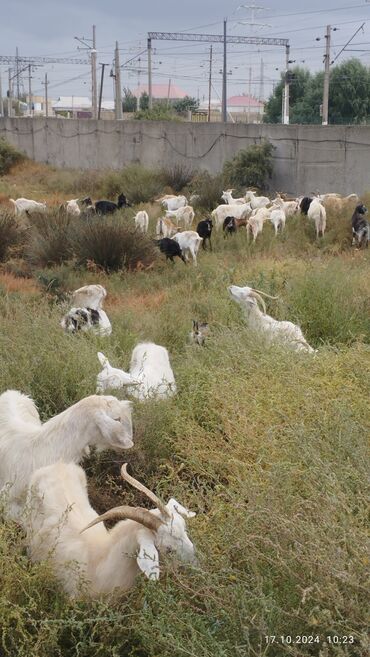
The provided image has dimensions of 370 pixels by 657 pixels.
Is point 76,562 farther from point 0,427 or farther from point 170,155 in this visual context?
point 170,155

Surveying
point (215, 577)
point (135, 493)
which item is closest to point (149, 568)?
point (215, 577)

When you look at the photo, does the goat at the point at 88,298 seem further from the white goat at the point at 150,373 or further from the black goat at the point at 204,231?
the black goat at the point at 204,231

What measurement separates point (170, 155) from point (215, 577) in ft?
74.9

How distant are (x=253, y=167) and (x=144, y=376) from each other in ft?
47.1

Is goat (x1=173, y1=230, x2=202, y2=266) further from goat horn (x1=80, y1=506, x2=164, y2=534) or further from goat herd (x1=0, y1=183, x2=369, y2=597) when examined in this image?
goat horn (x1=80, y1=506, x2=164, y2=534)

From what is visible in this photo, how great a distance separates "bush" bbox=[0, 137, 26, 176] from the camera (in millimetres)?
31052

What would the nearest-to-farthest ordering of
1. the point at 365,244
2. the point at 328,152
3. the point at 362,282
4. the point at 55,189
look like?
the point at 362,282, the point at 365,244, the point at 328,152, the point at 55,189

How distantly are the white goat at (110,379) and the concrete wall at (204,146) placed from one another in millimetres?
11785

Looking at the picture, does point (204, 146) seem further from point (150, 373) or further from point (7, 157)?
point (150, 373)

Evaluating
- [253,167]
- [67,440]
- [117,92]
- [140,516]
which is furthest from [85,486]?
[117,92]

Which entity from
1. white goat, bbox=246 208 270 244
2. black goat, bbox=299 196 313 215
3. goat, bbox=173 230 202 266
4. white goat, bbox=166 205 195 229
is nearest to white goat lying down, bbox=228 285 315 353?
goat, bbox=173 230 202 266

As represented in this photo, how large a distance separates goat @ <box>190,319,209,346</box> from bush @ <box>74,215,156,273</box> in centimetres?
415

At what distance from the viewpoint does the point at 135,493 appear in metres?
4.53

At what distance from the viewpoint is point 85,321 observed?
282 inches
